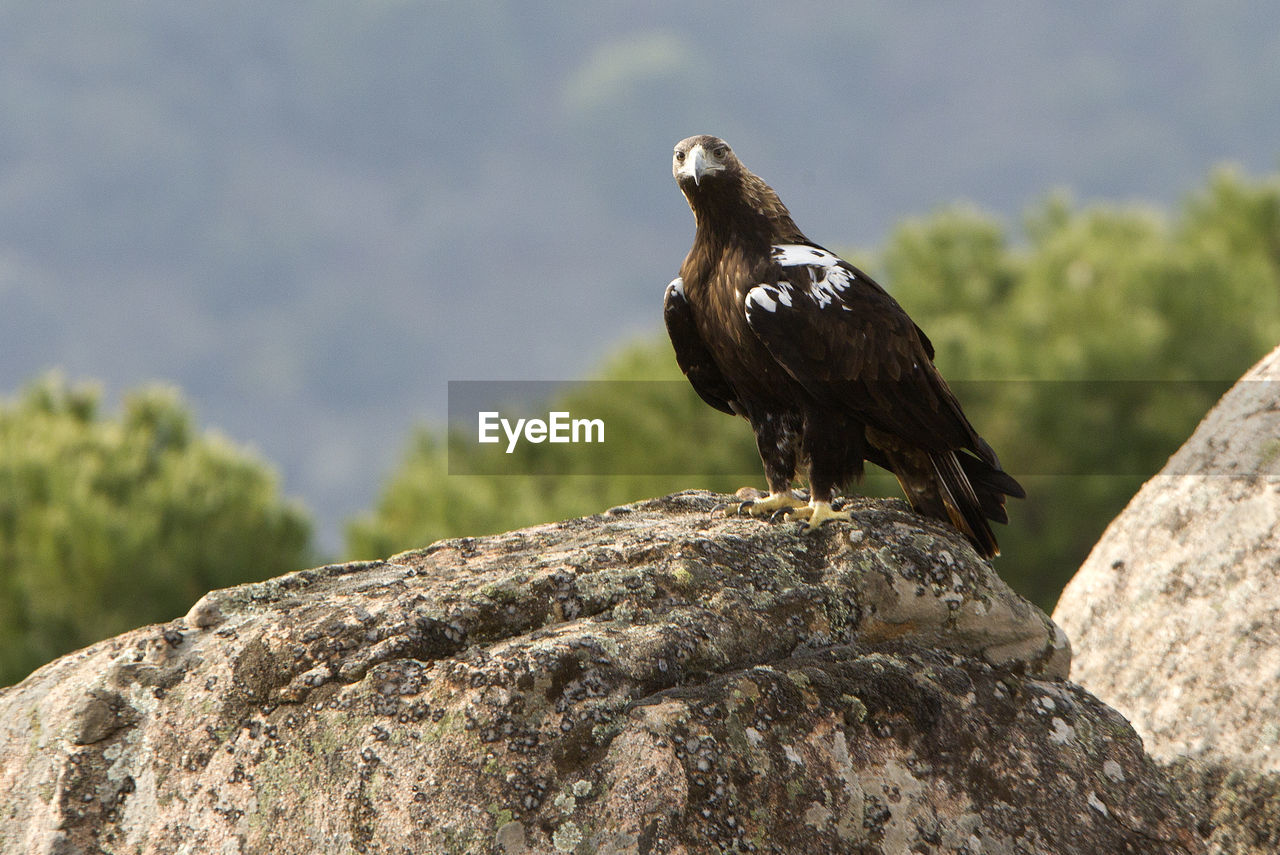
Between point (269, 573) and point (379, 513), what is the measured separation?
16.7 ft

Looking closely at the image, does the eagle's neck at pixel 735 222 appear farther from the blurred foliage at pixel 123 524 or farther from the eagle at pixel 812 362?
the blurred foliage at pixel 123 524

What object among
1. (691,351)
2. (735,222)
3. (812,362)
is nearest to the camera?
(812,362)

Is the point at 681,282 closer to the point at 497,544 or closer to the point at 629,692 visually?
the point at 497,544

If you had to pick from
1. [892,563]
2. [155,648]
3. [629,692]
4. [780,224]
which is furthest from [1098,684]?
[155,648]

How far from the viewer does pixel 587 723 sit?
298 centimetres

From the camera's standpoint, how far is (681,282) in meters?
4.60

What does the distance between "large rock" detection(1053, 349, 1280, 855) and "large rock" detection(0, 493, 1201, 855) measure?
3.08 feet

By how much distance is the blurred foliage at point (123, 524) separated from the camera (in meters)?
11.3

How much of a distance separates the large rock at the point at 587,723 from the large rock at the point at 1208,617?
3.08ft

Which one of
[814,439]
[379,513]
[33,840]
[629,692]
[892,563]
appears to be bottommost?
[33,840]

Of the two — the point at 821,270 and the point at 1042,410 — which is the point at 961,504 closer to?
the point at 821,270

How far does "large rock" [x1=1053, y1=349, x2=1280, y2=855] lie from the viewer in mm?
4270

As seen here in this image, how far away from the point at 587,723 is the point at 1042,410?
Result: 48.4 ft

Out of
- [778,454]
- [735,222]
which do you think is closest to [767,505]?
[778,454]
